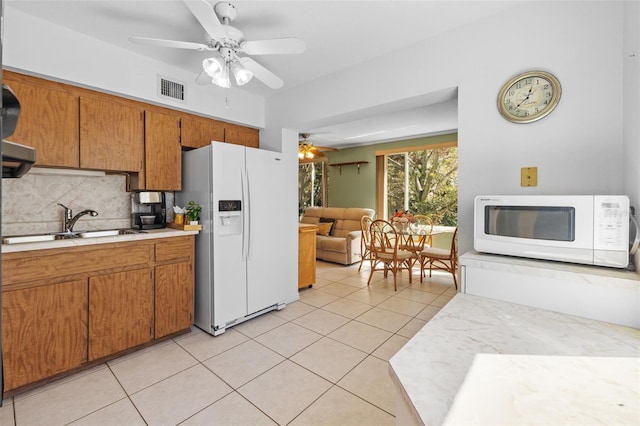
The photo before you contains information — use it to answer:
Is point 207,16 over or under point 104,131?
over

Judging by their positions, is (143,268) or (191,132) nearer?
(143,268)

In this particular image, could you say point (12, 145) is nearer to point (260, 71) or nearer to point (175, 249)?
point (260, 71)

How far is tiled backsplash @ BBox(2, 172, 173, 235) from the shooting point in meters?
2.34

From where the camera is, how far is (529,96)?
192 centimetres

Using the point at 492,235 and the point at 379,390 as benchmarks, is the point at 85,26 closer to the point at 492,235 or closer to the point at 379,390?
the point at 492,235

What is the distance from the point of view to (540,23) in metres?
1.89

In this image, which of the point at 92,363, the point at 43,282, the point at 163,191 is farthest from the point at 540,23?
the point at 92,363

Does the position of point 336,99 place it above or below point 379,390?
above

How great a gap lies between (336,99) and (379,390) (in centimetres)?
251

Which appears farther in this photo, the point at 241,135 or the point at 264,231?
the point at 241,135

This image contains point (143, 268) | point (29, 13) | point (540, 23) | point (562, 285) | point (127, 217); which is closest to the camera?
point (562, 285)

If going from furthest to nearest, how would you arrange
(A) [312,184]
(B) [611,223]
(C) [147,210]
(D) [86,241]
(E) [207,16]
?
(A) [312,184], (C) [147,210], (D) [86,241], (E) [207,16], (B) [611,223]

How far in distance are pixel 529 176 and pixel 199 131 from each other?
2942mm

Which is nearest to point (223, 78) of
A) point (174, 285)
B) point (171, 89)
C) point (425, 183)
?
point (171, 89)
